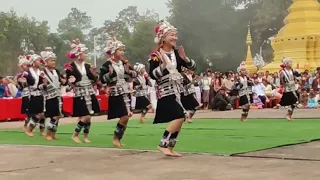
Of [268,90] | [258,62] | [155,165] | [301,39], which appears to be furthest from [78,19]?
[155,165]

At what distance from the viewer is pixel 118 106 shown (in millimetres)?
9922

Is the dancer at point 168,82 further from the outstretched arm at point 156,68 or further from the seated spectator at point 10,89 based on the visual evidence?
the seated spectator at point 10,89

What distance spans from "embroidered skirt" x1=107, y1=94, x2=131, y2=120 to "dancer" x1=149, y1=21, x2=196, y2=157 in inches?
56.9

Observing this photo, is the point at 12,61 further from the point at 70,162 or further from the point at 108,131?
the point at 70,162

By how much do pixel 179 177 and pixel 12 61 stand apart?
137 ft

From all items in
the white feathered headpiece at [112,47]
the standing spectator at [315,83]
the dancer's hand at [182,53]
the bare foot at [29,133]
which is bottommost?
the bare foot at [29,133]

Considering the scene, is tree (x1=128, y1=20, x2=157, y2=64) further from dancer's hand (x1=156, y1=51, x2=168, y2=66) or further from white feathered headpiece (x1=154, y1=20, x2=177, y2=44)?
dancer's hand (x1=156, y1=51, x2=168, y2=66)

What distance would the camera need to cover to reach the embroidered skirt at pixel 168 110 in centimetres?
833

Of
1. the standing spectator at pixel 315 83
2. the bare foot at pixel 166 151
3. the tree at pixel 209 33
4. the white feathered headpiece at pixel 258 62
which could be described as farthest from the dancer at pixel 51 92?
the tree at pixel 209 33

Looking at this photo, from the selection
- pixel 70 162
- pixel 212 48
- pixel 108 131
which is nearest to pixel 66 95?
pixel 108 131

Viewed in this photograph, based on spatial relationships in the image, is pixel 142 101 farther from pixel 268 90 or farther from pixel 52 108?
pixel 268 90

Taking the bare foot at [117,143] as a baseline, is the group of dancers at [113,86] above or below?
above

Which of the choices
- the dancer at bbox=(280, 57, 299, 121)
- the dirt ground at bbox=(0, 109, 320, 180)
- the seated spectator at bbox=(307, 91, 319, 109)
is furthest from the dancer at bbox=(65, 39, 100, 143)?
the seated spectator at bbox=(307, 91, 319, 109)

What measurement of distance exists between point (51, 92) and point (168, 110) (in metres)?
4.03
